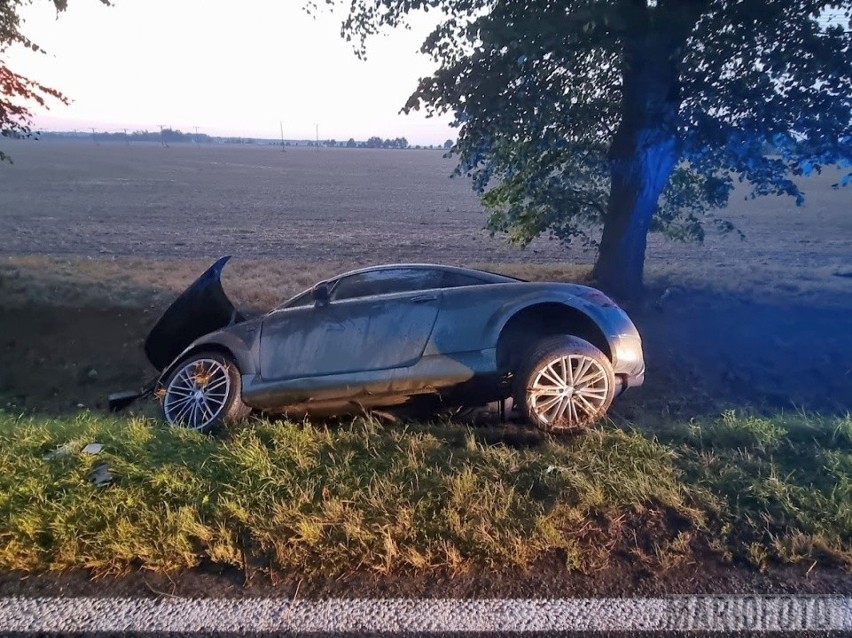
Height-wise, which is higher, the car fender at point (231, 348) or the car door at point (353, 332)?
the car door at point (353, 332)

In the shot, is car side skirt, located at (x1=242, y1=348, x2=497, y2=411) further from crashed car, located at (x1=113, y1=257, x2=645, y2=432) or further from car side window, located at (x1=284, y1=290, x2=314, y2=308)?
car side window, located at (x1=284, y1=290, x2=314, y2=308)

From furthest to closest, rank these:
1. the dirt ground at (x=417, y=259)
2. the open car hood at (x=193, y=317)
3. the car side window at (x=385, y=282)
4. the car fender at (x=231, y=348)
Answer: the open car hood at (x=193, y=317), the car side window at (x=385, y=282), the car fender at (x=231, y=348), the dirt ground at (x=417, y=259)

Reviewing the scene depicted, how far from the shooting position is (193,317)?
6.86 meters

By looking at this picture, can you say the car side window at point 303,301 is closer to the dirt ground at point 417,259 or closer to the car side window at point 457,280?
the car side window at point 457,280

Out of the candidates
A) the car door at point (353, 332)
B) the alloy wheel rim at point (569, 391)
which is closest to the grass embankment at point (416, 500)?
the alloy wheel rim at point (569, 391)

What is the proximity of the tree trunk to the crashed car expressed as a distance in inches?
223

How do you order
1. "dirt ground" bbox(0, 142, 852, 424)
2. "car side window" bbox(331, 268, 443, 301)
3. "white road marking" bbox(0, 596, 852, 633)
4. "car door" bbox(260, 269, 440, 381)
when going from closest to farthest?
"white road marking" bbox(0, 596, 852, 633) < "car door" bbox(260, 269, 440, 381) < "car side window" bbox(331, 268, 443, 301) < "dirt ground" bbox(0, 142, 852, 424)

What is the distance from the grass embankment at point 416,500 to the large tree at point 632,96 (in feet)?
21.5

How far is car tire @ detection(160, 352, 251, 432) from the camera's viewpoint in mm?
5691

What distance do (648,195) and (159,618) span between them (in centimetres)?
1016

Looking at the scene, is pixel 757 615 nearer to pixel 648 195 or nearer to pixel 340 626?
pixel 340 626

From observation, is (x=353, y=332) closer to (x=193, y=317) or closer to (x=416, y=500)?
(x=193, y=317)

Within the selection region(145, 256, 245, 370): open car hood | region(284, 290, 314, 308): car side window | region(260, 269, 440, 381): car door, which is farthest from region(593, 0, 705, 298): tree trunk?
region(145, 256, 245, 370): open car hood

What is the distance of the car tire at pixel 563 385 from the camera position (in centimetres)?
515
